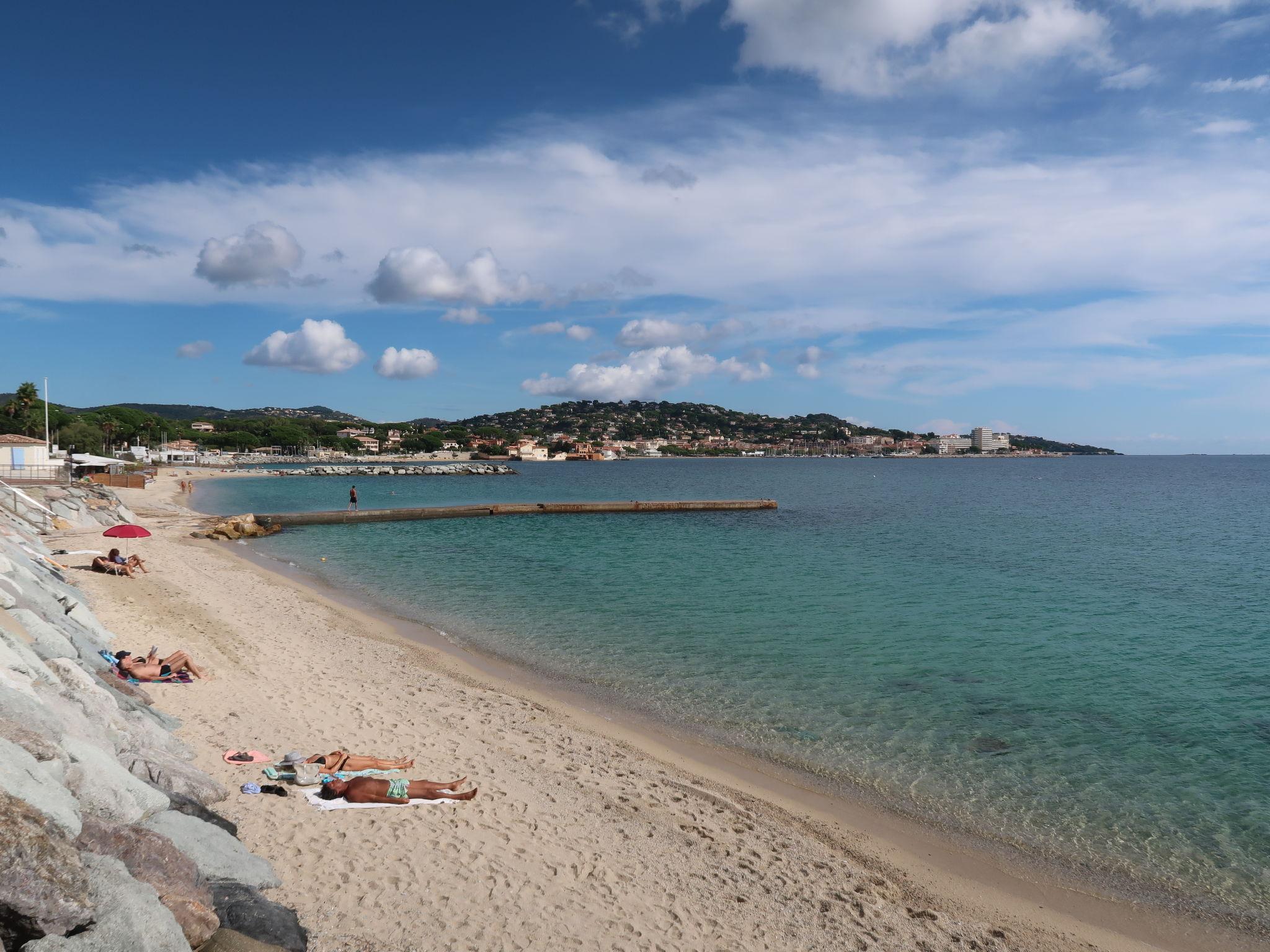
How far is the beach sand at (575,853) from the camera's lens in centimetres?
620

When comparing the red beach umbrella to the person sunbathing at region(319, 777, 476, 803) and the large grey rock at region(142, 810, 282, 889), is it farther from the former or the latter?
the large grey rock at region(142, 810, 282, 889)

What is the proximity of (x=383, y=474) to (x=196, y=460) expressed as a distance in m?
45.2

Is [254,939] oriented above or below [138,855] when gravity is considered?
below

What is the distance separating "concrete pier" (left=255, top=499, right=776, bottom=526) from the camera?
4262 cm

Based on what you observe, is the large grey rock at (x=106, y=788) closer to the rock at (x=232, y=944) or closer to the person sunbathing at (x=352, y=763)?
the rock at (x=232, y=944)

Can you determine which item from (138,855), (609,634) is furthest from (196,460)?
(138,855)

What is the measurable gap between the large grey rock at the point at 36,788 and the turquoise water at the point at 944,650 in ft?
27.9

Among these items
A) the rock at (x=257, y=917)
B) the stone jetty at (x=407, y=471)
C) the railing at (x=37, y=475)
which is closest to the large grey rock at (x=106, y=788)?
the rock at (x=257, y=917)

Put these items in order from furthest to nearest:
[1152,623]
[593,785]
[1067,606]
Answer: [1067,606]
[1152,623]
[593,785]

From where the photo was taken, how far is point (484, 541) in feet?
120

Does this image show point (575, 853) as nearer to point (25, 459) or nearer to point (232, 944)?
point (232, 944)

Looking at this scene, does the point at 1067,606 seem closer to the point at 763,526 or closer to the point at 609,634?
the point at 609,634

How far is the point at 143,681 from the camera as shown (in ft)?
35.9

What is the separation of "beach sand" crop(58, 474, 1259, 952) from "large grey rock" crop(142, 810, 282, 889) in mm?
323
